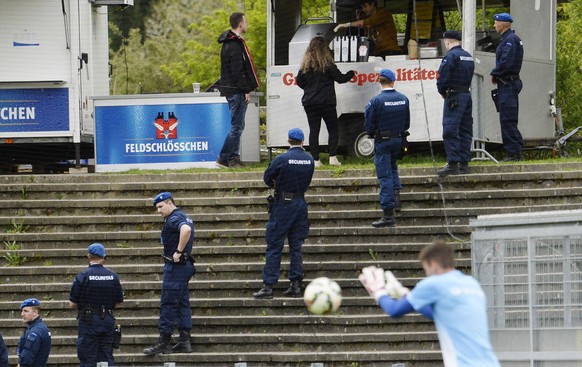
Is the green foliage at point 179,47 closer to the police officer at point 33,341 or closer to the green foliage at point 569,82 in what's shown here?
the green foliage at point 569,82

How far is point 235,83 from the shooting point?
67.4 feet

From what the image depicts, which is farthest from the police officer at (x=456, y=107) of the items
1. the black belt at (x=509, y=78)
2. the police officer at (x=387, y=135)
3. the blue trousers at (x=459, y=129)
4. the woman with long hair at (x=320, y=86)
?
the woman with long hair at (x=320, y=86)

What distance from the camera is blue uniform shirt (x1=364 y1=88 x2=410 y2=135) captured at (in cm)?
1792

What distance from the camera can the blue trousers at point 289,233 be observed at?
1698cm

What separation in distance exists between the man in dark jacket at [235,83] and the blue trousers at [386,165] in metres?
3.18

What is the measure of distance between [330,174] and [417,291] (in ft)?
31.7

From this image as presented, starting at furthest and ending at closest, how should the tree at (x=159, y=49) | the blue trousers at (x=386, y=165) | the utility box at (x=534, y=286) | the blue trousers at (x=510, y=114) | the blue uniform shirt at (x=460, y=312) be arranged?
the tree at (x=159, y=49), the blue trousers at (x=510, y=114), the blue trousers at (x=386, y=165), the utility box at (x=534, y=286), the blue uniform shirt at (x=460, y=312)

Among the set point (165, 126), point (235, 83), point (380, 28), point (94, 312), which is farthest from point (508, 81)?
point (94, 312)

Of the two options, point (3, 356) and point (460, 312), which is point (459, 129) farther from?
point (460, 312)

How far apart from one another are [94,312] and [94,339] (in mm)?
294

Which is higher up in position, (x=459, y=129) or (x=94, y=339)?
(x=459, y=129)

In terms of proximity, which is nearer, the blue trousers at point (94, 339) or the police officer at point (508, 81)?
the blue trousers at point (94, 339)

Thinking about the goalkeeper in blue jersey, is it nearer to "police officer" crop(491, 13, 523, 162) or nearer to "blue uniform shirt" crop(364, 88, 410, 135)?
"blue uniform shirt" crop(364, 88, 410, 135)

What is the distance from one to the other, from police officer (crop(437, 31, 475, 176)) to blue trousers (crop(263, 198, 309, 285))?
244 centimetres
